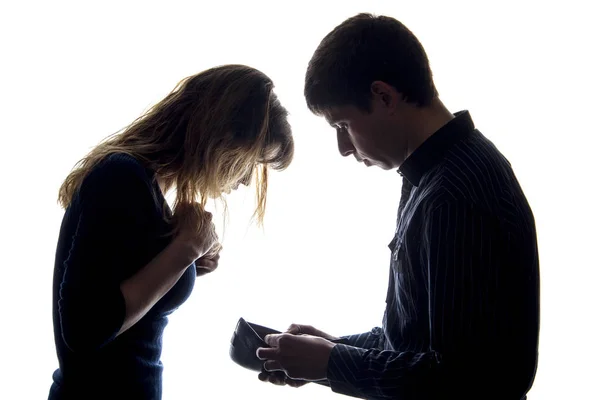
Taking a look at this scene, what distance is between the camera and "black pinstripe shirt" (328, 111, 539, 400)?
30.5 inches

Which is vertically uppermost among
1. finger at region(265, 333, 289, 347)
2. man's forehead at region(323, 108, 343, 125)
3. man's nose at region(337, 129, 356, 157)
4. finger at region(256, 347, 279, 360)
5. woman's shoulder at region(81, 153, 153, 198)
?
man's forehead at region(323, 108, 343, 125)

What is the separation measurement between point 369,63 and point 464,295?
0.37m

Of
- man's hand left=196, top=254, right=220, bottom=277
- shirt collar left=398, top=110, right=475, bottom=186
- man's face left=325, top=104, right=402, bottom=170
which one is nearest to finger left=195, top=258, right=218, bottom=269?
man's hand left=196, top=254, right=220, bottom=277

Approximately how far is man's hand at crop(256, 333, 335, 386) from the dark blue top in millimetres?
206

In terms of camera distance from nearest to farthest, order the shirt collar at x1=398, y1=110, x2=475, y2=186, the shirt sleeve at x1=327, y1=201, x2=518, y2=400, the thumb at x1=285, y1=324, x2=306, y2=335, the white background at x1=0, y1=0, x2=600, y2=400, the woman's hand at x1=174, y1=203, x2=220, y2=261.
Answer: the shirt sleeve at x1=327, y1=201, x2=518, y2=400 < the shirt collar at x1=398, y1=110, x2=475, y2=186 < the woman's hand at x1=174, y1=203, x2=220, y2=261 < the thumb at x1=285, y1=324, x2=306, y2=335 < the white background at x1=0, y1=0, x2=600, y2=400

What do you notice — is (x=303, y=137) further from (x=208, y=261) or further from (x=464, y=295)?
(x=464, y=295)

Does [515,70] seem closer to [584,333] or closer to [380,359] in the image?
[584,333]

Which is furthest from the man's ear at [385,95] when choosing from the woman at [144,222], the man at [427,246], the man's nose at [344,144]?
the woman at [144,222]

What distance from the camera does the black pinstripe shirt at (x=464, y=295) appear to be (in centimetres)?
78


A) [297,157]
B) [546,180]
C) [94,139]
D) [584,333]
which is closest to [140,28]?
[94,139]

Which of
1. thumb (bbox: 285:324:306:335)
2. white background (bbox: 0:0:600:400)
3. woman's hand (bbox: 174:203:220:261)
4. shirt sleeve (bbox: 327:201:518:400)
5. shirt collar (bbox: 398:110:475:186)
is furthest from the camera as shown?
white background (bbox: 0:0:600:400)

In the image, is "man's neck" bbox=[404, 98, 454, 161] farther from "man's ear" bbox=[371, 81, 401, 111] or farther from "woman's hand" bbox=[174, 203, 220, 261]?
"woman's hand" bbox=[174, 203, 220, 261]

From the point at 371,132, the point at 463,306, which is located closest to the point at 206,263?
the point at 371,132

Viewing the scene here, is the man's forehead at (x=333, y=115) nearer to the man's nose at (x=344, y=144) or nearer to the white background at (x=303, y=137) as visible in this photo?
the man's nose at (x=344, y=144)
